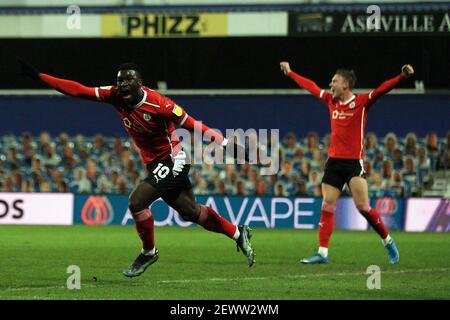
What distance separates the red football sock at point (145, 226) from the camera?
11398mm

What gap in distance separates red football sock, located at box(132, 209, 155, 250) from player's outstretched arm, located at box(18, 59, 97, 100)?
137cm

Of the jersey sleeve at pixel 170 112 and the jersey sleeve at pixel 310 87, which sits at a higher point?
the jersey sleeve at pixel 310 87

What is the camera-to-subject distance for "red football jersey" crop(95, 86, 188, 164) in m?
11.1

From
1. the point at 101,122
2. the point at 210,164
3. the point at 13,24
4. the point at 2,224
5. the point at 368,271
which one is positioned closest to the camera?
the point at 368,271

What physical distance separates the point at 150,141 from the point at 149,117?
1.18 ft

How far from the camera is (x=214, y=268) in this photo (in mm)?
12797

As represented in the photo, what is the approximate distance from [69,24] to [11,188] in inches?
176

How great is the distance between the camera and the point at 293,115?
2827 centimetres

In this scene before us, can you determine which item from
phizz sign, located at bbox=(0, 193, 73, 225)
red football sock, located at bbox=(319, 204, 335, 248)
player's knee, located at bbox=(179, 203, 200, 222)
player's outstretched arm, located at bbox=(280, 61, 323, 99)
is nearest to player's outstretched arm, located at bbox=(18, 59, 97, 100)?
Answer: player's knee, located at bbox=(179, 203, 200, 222)

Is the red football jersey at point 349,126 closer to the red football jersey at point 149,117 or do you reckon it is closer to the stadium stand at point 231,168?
the red football jersey at point 149,117

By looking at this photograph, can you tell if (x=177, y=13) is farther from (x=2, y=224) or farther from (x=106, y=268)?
(x=106, y=268)

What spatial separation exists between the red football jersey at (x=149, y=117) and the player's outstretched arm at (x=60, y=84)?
4.6 inches

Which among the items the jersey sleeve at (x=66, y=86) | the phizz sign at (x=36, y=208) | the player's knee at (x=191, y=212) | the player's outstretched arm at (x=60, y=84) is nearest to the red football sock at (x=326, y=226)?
the player's knee at (x=191, y=212)

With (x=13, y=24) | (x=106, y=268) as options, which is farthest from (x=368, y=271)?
(x=13, y=24)
